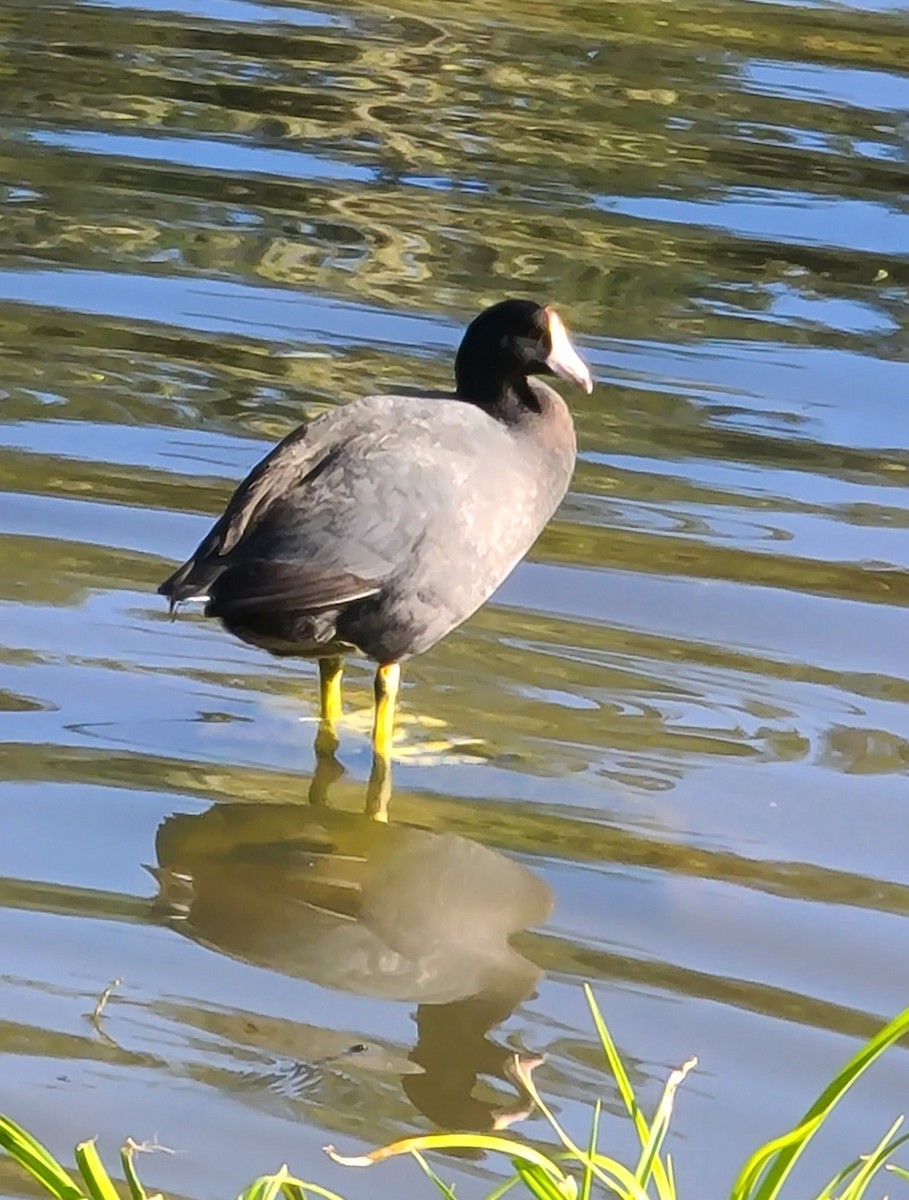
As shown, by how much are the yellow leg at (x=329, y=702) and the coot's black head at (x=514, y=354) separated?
30.0 inches

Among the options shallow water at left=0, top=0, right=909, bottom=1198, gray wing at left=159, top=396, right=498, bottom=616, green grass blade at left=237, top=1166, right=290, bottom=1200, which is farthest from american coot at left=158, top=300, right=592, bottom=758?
green grass blade at left=237, top=1166, right=290, bottom=1200

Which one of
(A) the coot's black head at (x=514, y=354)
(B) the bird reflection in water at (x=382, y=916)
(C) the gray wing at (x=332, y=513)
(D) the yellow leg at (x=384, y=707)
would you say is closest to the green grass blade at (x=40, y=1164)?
(B) the bird reflection in water at (x=382, y=916)

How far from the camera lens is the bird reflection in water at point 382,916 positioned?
394cm

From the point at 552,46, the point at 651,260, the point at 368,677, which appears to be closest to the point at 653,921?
the point at 368,677

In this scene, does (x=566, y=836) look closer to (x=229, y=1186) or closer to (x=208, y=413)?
(x=229, y=1186)

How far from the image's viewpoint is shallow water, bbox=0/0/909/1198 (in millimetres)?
3975

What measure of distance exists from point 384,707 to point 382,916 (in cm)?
86

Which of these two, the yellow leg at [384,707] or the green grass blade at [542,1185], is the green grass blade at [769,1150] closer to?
the green grass blade at [542,1185]

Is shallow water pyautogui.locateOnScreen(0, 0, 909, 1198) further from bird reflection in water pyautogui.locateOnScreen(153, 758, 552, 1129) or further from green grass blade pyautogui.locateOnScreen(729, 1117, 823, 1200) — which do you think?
green grass blade pyautogui.locateOnScreen(729, 1117, 823, 1200)

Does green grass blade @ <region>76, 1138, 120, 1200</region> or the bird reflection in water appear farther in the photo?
the bird reflection in water

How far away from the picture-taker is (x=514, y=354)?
5.60 meters

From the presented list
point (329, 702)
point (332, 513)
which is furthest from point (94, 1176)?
point (329, 702)

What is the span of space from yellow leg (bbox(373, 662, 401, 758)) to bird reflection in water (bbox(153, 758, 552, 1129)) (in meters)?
0.19

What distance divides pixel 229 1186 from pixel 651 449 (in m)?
3.82
